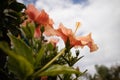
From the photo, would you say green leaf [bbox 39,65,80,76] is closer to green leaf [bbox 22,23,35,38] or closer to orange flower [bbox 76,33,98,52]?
green leaf [bbox 22,23,35,38]

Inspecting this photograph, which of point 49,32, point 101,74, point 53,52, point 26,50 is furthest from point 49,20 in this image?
point 101,74

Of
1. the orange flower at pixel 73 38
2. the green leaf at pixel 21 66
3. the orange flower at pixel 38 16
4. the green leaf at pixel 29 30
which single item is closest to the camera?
the green leaf at pixel 21 66

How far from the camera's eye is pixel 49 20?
1.56m

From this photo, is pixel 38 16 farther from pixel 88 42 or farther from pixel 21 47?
pixel 21 47

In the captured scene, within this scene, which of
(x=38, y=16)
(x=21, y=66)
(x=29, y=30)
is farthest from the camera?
(x=38, y=16)

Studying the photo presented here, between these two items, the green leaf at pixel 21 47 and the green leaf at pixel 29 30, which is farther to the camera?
the green leaf at pixel 29 30

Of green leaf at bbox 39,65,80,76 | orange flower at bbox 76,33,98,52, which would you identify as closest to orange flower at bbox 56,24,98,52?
orange flower at bbox 76,33,98,52

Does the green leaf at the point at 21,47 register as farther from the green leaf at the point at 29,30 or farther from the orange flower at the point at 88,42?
the orange flower at the point at 88,42

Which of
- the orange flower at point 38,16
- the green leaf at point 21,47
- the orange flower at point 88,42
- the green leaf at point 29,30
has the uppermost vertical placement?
the green leaf at point 21,47

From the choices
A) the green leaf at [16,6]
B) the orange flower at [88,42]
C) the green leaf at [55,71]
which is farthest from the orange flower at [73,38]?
the green leaf at [55,71]

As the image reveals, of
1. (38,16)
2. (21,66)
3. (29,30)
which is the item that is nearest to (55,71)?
(21,66)

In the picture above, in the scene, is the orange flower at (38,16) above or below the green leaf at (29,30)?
below

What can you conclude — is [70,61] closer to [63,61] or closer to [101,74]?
[63,61]

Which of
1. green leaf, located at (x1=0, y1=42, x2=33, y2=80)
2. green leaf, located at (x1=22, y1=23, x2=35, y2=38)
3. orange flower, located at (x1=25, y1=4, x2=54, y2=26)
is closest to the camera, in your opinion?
green leaf, located at (x1=0, y1=42, x2=33, y2=80)
